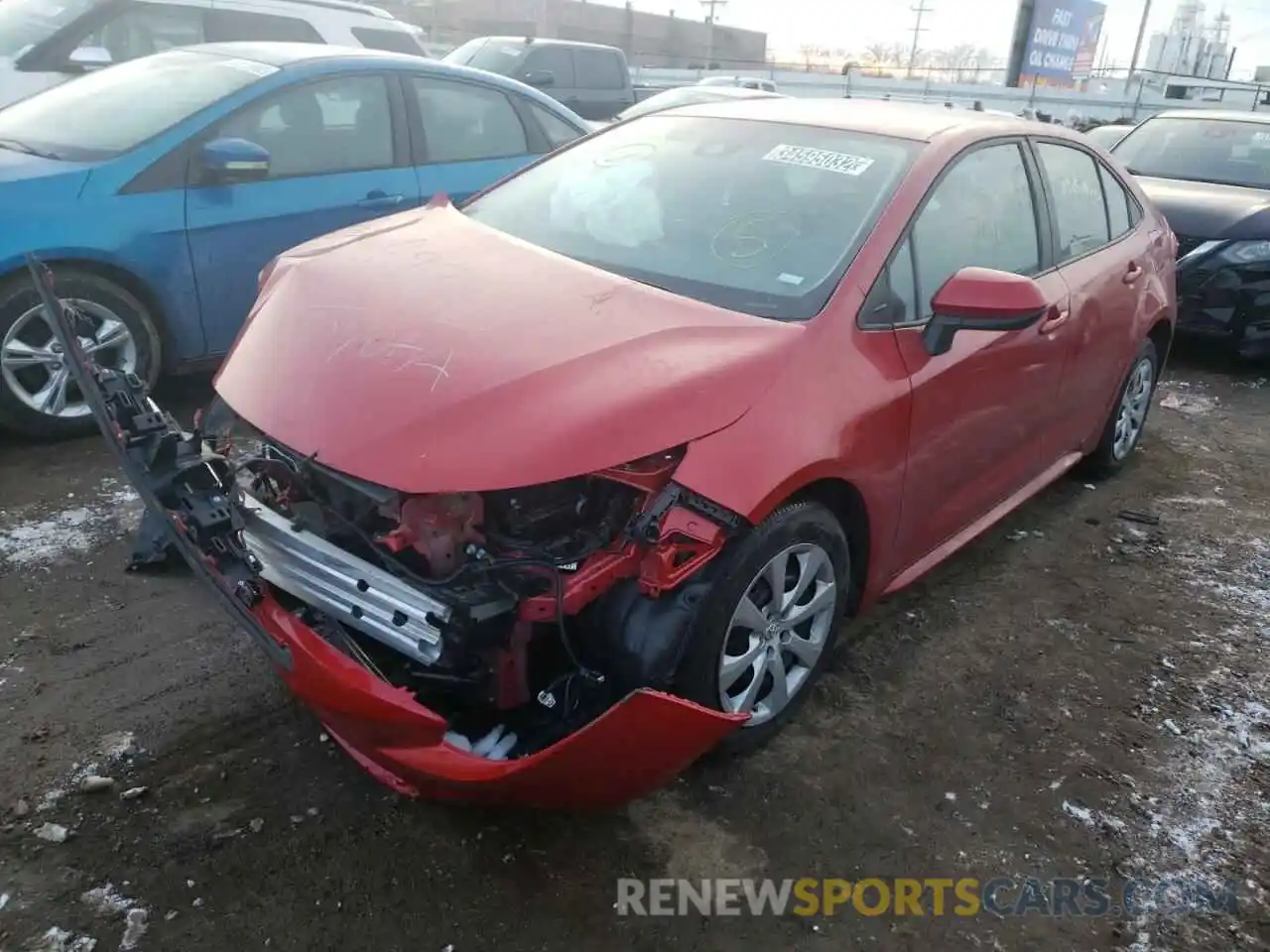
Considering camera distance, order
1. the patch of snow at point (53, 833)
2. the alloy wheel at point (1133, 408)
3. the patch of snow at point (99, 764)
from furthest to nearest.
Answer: the alloy wheel at point (1133, 408) < the patch of snow at point (99, 764) < the patch of snow at point (53, 833)

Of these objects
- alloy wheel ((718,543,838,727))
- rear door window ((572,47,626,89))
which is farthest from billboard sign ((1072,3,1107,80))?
alloy wheel ((718,543,838,727))

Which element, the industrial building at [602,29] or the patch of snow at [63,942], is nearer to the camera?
the patch of snow at [63,942]

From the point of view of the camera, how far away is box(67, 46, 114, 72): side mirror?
289 inches

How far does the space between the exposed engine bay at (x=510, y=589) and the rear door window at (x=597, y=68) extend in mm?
12996

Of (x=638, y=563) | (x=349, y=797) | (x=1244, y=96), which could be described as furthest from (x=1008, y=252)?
(x=1244, y=96)

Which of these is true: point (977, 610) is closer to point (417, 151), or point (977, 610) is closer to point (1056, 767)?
point (1056, 767)

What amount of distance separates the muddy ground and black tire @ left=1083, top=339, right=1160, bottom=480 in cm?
104

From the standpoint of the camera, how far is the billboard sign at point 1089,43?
38281mm

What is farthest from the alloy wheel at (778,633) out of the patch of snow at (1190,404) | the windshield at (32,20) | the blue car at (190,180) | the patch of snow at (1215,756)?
the windshield at (32,20)

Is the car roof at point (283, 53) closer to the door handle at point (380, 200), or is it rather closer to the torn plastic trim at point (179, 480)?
the door handle at point (380, 200)

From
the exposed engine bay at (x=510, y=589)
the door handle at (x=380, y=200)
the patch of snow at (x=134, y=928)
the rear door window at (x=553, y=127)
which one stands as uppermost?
the rear door window at (x=553, y=127)

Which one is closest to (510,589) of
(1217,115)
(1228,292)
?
(1228,292)

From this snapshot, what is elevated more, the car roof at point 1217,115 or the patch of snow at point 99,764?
the car roof at point 1217,115

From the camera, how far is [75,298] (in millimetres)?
4152
